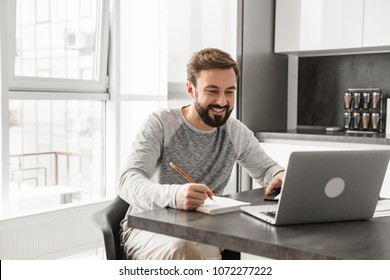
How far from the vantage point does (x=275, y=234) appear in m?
1.33

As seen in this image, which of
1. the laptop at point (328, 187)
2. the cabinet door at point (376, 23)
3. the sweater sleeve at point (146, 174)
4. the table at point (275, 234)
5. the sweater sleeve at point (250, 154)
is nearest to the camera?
the table at point (275, 234)

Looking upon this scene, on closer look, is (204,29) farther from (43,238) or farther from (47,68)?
(43,238)

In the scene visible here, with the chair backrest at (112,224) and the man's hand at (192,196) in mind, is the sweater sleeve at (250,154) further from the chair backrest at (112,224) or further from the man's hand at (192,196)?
the man's hand at (192,196)

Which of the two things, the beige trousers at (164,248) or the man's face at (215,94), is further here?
the man's face at (215,94)

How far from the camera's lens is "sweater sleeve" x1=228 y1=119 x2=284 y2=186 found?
2.25 meters

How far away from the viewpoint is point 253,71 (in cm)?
399

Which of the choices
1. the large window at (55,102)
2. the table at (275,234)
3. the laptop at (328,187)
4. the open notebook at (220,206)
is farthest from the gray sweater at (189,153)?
the large window at (55,102)

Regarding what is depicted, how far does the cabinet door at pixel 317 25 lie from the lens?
362 centimetres

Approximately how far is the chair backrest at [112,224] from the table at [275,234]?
0.35 meters

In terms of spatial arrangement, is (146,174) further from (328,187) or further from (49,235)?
(49,235)

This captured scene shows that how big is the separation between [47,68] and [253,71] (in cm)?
148

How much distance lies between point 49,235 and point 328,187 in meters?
2.16

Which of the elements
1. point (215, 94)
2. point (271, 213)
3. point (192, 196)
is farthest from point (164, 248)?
point (215, 94)
